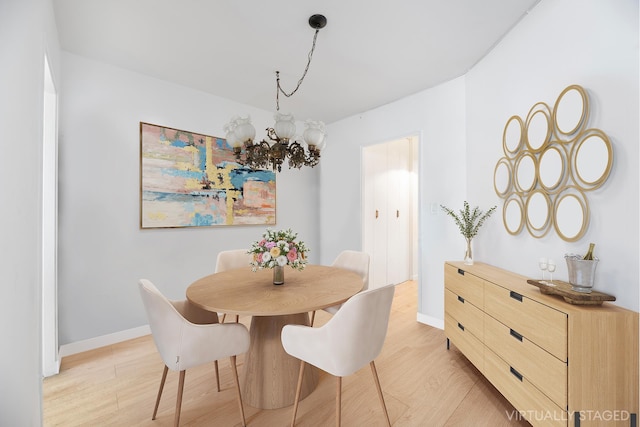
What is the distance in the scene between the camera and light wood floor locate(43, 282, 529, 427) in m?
1.59

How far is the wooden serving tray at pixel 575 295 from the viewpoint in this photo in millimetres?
1227

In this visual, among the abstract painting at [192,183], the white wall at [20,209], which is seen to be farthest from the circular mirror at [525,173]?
the abstract painting at [192,183]

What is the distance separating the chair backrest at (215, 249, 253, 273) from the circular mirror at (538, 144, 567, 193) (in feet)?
7.86

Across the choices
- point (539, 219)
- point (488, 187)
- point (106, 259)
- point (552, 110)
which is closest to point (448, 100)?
point (488, 187)

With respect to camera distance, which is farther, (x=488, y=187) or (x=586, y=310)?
(x=488, y=187)

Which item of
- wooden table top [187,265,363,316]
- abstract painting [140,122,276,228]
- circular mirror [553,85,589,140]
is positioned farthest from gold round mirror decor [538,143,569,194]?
abstract painting [140,122,276,228]

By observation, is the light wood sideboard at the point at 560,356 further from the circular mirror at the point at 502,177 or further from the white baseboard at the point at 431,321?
the white baseboard at the point at 431,321

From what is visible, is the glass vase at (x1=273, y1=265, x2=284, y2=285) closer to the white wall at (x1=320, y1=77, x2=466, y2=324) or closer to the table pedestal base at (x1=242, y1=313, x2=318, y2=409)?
the table pedestal base at (x1=242, y1=313, x2=318, y2=409)

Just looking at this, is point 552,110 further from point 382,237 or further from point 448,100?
point 382,237

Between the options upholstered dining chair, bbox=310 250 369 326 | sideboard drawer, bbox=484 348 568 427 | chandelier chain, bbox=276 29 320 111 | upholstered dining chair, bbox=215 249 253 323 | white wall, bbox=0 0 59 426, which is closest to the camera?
white wall, bbox=0 0 59 426

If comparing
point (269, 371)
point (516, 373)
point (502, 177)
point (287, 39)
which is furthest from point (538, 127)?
point (269, 371)

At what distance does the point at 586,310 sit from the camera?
1.19 meters

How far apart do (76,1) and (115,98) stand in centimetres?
89

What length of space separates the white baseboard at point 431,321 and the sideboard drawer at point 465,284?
766 mm
